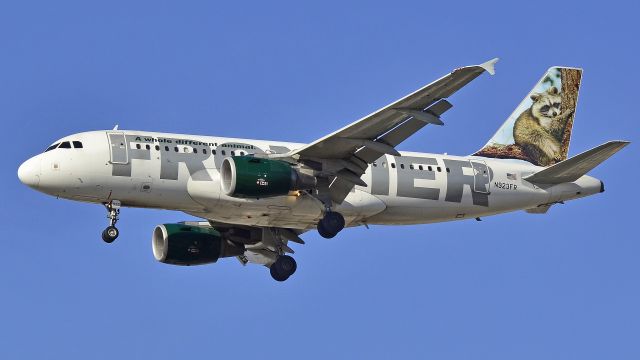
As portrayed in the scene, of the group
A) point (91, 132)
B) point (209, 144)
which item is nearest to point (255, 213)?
point (209, 144)

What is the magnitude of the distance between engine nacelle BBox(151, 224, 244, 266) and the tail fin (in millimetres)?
11453

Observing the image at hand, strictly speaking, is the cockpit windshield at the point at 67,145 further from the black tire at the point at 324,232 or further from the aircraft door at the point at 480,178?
the aircraft door at the point at 480,178

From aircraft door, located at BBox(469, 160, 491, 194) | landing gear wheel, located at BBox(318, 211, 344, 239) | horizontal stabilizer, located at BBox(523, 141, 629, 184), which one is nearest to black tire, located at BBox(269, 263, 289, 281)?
landing gear wheel, located at BBox(318, 211, 344, 239)

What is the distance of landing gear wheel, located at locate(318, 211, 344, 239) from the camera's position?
54562 mm

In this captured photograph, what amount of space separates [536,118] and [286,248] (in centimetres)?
1250

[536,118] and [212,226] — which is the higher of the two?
[536,118]

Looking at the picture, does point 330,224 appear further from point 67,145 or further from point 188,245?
point 67,145

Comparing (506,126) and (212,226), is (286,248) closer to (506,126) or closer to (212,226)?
(212,226)

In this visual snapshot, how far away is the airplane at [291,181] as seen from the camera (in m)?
52.7

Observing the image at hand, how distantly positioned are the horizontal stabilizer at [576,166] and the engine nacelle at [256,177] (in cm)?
1089

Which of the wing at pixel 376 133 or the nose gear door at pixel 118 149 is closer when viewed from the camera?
the wing at pixel 376 133

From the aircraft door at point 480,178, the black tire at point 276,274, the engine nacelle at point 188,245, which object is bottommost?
the black tire at point 276,274

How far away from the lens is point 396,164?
5688cm

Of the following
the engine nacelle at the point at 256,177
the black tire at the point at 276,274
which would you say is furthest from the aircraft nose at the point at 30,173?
the black tire at the point at 276,274
